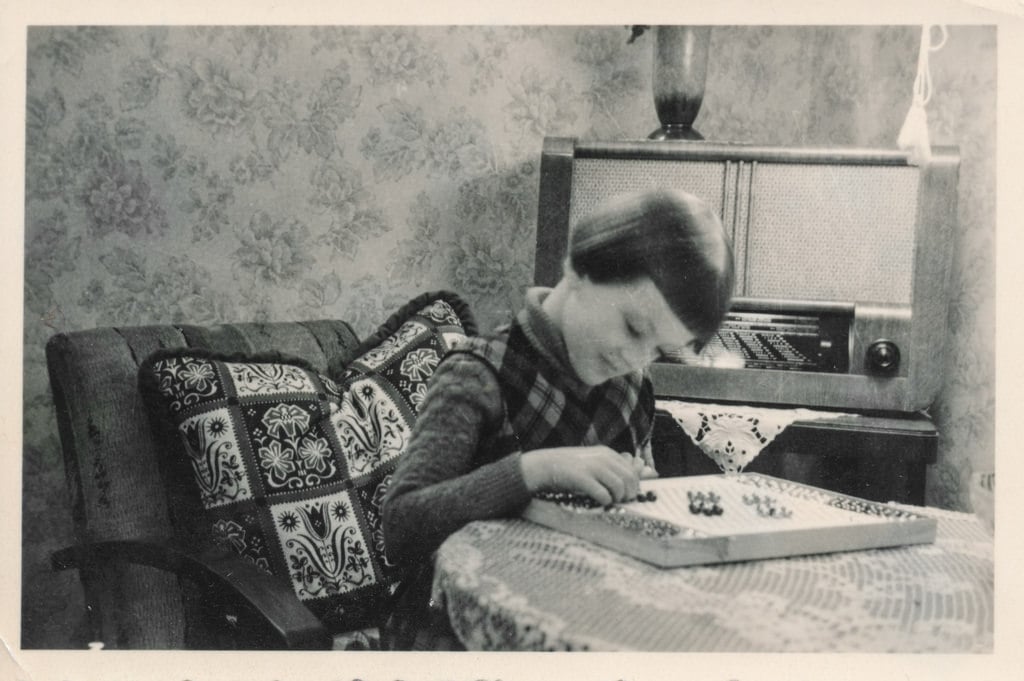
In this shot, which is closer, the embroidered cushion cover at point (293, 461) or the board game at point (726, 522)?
the board game at point (726, 522)

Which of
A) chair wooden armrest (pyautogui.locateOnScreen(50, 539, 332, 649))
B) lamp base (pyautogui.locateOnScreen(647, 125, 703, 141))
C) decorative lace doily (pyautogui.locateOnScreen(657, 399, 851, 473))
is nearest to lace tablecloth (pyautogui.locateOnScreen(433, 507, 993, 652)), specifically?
chair wooden armrest (pyautogui.locateOnScreen(50, 539, 332, 649))

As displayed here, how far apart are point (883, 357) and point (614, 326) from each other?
22.4 inches

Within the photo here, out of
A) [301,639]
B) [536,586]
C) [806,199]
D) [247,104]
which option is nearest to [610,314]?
[536,586]

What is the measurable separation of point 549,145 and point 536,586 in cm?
83

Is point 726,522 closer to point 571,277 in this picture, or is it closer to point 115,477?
point 571,277

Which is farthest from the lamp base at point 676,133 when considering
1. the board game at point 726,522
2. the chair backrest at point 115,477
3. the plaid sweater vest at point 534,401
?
the chair backrest at point 115,477

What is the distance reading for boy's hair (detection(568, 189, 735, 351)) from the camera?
859 millimetres

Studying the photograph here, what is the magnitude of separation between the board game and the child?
3 centimetres

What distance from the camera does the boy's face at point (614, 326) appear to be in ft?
2.85

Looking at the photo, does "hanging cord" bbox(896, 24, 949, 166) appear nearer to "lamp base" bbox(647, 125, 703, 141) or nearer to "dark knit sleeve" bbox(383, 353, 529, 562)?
"lamp base" bbox(647, 125, 703, 141)

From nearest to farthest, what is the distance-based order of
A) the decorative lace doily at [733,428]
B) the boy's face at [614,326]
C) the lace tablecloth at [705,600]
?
the lace tablecloth at [705,600] < the boy's face at [614,326] < the decorative lace doily at [733,428]

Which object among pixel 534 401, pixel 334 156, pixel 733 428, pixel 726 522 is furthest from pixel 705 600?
pixel 334 156

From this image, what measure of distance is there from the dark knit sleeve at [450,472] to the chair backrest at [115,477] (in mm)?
315

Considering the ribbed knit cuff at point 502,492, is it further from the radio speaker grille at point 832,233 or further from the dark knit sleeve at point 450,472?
the radio speaker grille at point 832,233
